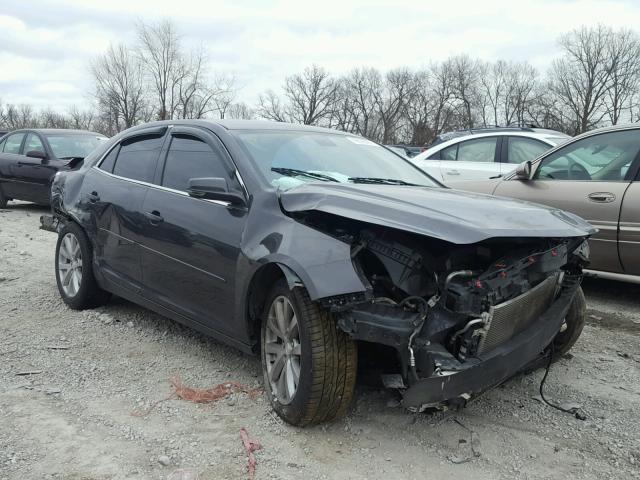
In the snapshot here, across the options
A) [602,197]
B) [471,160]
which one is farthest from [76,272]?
[471,160]

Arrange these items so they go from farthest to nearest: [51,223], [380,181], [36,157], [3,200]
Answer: [3,200] → [36,157] → [51,223] → [380,181]

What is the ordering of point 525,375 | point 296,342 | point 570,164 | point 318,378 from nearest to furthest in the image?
point 318,378, point 296,342, point 525,375, point 570,164

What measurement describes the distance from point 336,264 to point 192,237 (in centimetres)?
121

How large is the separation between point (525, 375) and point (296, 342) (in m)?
1.61

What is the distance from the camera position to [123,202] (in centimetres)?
430

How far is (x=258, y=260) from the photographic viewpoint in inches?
121

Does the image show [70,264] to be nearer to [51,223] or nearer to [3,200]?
[51,223]

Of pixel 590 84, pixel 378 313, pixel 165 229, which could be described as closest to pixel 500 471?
pixel 378 313

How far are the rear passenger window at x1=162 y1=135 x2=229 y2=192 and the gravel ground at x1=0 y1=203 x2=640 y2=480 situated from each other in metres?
1.21

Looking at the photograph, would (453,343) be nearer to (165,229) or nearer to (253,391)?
(253,391)

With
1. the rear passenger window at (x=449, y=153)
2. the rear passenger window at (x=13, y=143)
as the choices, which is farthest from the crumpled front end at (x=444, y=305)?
the rear passenger window at (x=13, y=143)

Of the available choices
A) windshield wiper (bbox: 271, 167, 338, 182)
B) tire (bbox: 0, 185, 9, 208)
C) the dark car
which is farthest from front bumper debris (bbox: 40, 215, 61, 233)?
tire (bbox: 0, 185, 9, 208)

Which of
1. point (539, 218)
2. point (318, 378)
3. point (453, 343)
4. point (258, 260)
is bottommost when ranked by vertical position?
point (318, 378)

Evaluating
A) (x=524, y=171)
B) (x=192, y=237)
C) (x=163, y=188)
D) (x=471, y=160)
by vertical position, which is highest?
(x=471, y=160)
